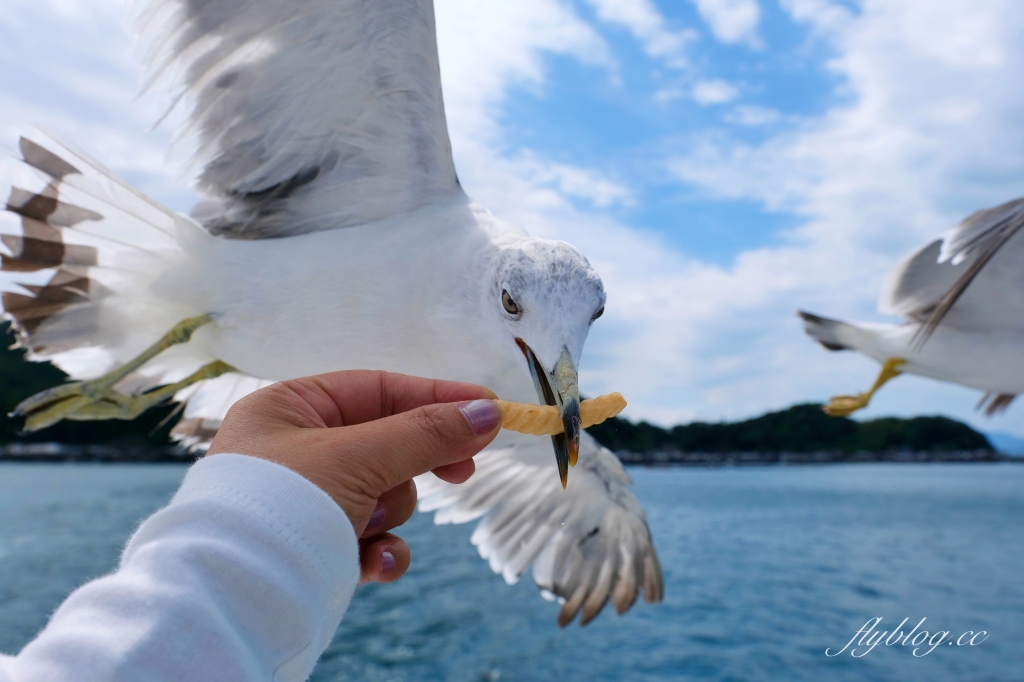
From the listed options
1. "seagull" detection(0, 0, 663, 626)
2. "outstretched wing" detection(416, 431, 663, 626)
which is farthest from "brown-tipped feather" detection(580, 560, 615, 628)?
"seagull" detection(0, 0, 663, 626)

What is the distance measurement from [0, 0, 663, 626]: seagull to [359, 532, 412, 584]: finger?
51 cm

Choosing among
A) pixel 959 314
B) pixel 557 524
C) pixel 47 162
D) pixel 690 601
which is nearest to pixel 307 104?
pixel 47 162

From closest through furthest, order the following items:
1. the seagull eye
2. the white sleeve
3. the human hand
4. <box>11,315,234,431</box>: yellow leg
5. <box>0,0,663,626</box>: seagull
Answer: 1. the white sleeve
2. the human hand
3. the seagull eye
4. <box>0,0,663,626</box>: seagull
5. <box>11,315,234,431</box>: yellow leg

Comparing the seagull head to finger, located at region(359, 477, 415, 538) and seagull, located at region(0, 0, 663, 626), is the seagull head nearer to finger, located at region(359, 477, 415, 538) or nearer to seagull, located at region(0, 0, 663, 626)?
seagull, located at region(0, 0, 663, 626)

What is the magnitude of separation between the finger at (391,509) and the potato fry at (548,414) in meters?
0.22

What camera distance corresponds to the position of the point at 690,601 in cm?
1967

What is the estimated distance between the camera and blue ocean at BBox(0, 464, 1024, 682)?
42.8ft

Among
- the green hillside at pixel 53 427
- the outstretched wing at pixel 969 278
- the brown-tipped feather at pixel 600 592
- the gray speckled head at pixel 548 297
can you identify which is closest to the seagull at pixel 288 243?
the gray speckled head at pixel 548 297

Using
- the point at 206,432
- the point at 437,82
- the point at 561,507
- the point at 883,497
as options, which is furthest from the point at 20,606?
the point at 883,497

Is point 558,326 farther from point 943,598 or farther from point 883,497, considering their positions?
point 883,497

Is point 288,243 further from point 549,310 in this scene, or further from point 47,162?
point 549,310

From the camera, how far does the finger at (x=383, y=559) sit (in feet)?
4.09

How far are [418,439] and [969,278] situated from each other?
4.54 m

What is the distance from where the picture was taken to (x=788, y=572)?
23.4m
